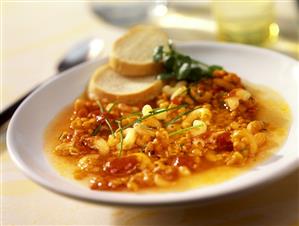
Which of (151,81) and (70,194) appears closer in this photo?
(70,194)

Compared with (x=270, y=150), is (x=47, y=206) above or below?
below

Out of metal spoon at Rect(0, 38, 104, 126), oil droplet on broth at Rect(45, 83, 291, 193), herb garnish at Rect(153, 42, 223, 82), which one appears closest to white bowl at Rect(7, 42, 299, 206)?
oil droplet on broth at Rect(45, 83, 291, 193)

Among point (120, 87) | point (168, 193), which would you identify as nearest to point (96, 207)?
point (168, 193)

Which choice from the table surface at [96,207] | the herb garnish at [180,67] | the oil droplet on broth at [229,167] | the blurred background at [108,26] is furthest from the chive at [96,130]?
the blurred background at [108,26]

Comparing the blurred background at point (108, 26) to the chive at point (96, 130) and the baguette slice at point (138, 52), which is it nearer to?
the baguette slice at point (138, 52)

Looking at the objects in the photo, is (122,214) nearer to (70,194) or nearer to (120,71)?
(70,194)

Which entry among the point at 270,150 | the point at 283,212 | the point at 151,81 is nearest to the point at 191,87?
the point at 151,81

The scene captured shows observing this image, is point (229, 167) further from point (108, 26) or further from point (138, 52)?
point (108, 26)
